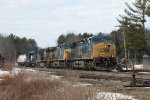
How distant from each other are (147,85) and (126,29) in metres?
53.4

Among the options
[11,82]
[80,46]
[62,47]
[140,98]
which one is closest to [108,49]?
[80,46]

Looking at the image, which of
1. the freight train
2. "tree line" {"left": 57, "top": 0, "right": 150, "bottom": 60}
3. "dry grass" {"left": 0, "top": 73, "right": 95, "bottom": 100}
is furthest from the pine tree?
"dry grass" {"left": 0, "top": 73, "right": 95, "bottom": 100}

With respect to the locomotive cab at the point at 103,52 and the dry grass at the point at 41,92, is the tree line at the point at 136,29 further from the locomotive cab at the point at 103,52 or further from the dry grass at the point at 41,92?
the dry grass at the point at 41,92

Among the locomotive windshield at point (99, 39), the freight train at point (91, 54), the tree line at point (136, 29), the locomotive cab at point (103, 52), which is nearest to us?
the locomotive cab at point (103, 52)

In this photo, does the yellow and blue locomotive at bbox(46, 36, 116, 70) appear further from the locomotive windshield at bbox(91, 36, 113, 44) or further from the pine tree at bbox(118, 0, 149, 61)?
the pine tree at bbox(118, 0, 149, 61)

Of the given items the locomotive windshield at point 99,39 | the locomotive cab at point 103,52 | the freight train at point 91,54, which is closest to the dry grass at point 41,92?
the locomotive cab at point 103,52

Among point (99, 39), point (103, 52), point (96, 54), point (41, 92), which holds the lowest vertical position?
point (41, 92)

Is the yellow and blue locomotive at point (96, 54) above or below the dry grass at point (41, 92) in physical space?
above

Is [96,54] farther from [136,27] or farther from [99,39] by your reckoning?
[136,27]

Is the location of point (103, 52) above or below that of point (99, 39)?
below

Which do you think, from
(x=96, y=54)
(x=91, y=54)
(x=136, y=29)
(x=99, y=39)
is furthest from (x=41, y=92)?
(x=136, y=29)

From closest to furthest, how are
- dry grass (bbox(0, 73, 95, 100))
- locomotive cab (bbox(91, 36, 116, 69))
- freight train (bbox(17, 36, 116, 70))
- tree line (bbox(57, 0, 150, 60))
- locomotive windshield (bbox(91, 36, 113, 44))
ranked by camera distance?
dry grass (bbox(0, 73, 95, 100))
locomotive cab (bbox(91, 36, 116, 69))
freight train (bbox(17, 36, 116, 70))
locomotive windshield (bbox(91, 36, 113, 44))
tree line (bbox(57, 0, 150, 60))

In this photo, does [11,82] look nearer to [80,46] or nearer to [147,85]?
[147,85]

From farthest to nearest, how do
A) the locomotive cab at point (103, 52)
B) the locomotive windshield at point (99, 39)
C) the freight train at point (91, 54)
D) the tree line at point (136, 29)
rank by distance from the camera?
the tree line at point (136, 29) < the locomotive windshield at point (99, 39) < the freight train at point (91, 54) < the locomotive cab at point (103, 52)
